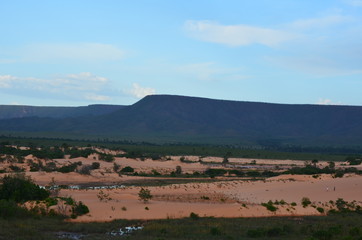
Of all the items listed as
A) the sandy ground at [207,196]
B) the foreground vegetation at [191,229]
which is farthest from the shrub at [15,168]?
the foreground vegetation at [191,229]

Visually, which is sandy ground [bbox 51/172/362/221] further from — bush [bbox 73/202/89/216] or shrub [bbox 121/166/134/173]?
shrub [bbox 121/166/134/173]

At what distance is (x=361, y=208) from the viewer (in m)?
32.8

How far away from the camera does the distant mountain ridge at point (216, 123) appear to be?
17100 cm

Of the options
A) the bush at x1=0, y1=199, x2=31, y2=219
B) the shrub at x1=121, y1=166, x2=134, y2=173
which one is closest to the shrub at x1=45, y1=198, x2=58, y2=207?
the bush at x1=0, y1=199, x2=31, y2=219

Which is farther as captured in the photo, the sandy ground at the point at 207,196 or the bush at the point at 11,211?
the sandy ground at the point at 207,196

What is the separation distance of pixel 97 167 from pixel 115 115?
5155 inches

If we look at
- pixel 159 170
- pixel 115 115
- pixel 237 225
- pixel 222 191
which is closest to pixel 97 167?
pixel 159 170

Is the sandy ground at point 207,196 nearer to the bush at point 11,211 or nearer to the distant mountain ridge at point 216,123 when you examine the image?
the bush at point 11,211

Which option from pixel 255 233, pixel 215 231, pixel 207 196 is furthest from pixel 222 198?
pixel 255 233

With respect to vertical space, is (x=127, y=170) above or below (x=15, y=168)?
below

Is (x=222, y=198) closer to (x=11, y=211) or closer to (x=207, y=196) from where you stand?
(x=207, y=196)

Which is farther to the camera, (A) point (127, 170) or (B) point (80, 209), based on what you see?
(A) point (127, 170)

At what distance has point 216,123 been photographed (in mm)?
186250

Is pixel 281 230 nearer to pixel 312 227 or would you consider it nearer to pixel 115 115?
pixel 312 227
